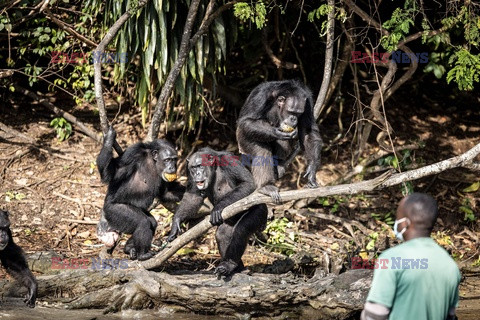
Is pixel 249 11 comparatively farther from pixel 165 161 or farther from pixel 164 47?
pixel 165 161

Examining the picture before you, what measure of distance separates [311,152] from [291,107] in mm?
733

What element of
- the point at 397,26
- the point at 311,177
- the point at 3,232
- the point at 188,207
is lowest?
the point at 3,232

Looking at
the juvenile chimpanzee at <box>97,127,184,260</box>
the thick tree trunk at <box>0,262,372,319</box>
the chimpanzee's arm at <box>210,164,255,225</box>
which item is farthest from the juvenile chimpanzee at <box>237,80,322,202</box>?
the thick tree trunk at <box>0,262,372,319</box>

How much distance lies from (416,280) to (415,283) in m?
0.02

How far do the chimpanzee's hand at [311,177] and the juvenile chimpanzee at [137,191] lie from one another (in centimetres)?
174

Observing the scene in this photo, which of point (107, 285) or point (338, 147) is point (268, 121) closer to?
point (107, 285)

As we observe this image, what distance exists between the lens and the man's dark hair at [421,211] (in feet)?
15.7

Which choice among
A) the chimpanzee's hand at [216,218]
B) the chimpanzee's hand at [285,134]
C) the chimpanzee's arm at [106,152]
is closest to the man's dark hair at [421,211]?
the chimpanzee's hand at [216,218]

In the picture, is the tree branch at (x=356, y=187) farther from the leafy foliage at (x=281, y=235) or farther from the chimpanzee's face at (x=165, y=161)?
the leafy foliage at (x=281, y=235)

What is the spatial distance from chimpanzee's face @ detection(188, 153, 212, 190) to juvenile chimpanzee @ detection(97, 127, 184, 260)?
31cm

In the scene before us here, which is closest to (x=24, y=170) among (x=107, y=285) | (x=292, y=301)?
(x=107, y=285)

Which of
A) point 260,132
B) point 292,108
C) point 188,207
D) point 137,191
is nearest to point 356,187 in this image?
point 292,108

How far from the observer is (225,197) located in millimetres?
8625

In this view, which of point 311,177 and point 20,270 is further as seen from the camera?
point 311,177
